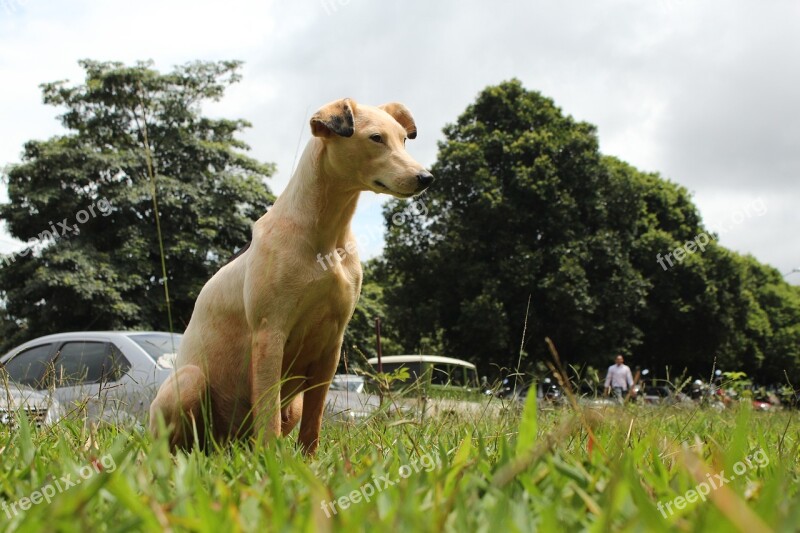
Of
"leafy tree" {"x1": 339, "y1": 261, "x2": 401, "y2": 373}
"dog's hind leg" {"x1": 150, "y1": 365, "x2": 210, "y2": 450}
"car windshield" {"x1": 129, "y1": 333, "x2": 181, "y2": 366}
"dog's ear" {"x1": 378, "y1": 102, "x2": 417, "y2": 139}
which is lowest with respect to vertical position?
"leafy tree" {"x1": 339, "y1": 261, "x2": 401, "y2": 373}

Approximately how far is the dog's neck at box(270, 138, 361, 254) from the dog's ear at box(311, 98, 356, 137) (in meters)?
0.12

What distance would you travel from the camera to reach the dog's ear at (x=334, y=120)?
321 centimetres

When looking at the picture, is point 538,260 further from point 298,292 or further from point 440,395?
point 298,292

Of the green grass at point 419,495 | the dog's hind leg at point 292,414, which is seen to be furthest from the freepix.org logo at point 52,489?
the dog's hind leg at point 292,414

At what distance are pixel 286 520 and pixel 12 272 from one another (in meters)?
28.4

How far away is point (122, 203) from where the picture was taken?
2609 centimetres

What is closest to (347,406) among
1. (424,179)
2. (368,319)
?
(424,179)

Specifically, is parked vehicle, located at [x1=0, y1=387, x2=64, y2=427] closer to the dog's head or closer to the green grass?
the green grass

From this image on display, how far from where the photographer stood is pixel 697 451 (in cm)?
210

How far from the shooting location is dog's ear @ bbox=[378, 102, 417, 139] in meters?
3.73

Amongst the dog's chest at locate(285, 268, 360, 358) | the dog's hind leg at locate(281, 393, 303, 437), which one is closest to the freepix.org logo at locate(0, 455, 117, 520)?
the dog's chest at locate(285, 268, 360, 358)

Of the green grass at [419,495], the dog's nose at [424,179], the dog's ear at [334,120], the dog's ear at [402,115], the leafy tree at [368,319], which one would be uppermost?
the dog's ear at [402,115]

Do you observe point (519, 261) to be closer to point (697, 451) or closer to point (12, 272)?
point (12, 272)

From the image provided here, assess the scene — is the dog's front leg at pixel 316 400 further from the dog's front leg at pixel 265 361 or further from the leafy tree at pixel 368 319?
the leafy tree at pixel 368 319
